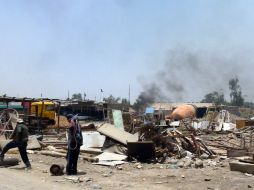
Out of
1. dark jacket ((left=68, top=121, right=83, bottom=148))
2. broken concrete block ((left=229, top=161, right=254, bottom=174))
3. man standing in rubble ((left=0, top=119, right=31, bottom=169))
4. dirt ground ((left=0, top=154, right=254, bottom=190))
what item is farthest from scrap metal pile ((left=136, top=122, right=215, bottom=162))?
man standing in rubble ((left=0, top=119, right=31, bottom=169))

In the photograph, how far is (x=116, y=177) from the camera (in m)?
12.8

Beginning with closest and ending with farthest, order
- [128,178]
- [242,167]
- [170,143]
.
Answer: [128,178], [242,167], [170,143]

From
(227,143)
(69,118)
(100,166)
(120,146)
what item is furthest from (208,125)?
(69,118)

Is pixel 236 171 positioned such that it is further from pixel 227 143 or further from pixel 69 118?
pixel 227 143

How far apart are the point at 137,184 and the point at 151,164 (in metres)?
3.78

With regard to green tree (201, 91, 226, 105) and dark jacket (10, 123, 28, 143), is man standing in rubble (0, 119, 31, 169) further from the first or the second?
Answer: green tree (201, 91, 226, 105)

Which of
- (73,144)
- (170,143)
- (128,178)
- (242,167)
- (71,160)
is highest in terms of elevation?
(73,144)

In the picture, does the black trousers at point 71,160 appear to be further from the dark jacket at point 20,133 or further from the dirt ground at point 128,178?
the dark jacket at point 20,133

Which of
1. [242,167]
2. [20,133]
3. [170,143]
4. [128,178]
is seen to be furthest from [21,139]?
[242,167]

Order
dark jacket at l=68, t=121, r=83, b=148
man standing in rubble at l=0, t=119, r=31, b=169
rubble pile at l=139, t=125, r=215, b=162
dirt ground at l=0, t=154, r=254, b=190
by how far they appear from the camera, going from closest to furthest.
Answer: dirt ground at l=0, t=154, r=254, b=190
dark jacket at l=68, t=121, r=83, b=148
man standing in rubble at l=0, t=119, r=31, b=169
rubble pile at l=139, t=125, r=215, b=162

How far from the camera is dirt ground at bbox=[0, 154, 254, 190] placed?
37.1 feet

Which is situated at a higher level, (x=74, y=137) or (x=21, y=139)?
(x=74, y=137)

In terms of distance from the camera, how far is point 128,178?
12602 millimetres

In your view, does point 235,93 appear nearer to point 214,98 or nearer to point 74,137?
point 214,98
